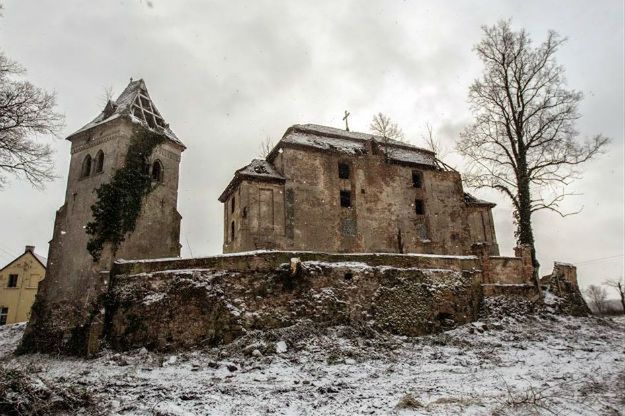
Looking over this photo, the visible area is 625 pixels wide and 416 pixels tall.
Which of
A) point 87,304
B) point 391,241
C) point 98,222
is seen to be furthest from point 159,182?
point 391,241

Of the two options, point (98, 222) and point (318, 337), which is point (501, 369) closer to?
point (318, 337)

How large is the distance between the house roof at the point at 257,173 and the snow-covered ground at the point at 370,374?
38.8 ft

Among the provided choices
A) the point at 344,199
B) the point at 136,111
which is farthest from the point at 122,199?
the point at 344,199

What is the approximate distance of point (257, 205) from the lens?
24.2 metres

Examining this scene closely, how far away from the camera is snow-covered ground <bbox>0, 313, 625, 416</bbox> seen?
8.85 meters

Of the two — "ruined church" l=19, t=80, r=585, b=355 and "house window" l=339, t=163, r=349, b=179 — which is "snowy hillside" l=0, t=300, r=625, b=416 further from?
"house window" l=339, t=163, r=349, b=179

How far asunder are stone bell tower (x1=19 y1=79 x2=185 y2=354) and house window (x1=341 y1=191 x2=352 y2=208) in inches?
380

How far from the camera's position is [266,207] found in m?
24.3

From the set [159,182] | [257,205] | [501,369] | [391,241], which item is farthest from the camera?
[391,241]

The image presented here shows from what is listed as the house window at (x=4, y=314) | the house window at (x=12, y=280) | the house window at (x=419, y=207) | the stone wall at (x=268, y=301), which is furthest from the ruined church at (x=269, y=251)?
the house window at (x=12, y=280)

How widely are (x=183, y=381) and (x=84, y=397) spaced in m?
2.81

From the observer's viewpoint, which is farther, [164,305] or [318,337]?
[164,305]

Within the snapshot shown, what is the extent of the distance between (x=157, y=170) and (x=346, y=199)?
10979 millimetres

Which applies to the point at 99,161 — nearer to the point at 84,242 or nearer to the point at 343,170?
the point at 84,242
